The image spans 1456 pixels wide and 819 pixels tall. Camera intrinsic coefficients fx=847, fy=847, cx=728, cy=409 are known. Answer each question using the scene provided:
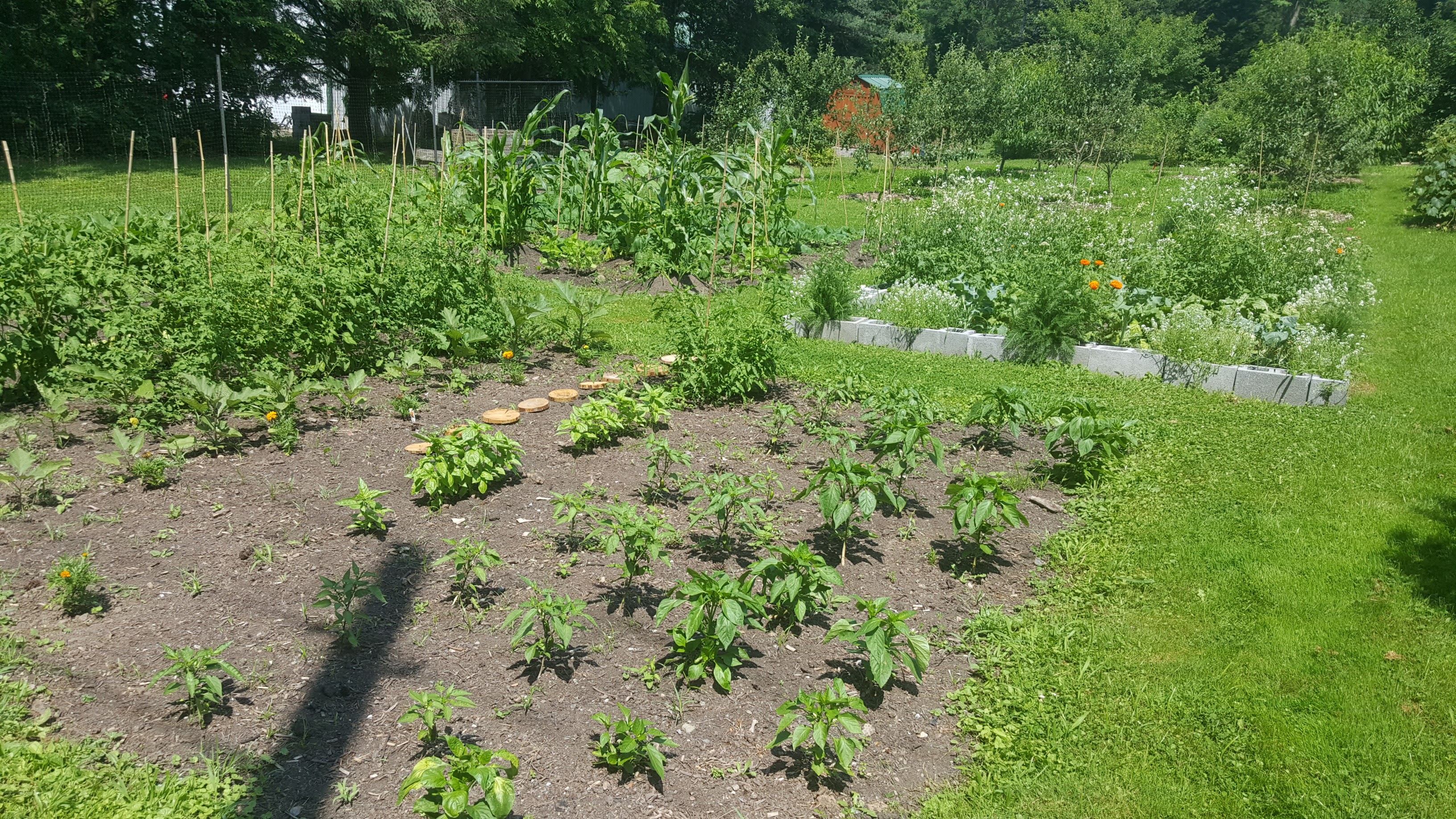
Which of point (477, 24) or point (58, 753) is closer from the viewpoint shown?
point (58, 753)

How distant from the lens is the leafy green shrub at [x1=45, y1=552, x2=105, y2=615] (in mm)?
3268

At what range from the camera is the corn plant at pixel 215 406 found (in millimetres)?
4598

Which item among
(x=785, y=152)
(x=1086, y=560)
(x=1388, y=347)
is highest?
(x=785, y=152)

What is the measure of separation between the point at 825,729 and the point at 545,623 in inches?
43.6

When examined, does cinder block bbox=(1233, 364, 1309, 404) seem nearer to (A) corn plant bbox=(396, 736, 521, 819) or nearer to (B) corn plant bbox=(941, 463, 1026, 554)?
(B) corn plant bbox=(941, 463, 1026, 554)

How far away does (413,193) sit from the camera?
337 inches

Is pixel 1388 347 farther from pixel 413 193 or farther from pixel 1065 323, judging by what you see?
pixel 413 193

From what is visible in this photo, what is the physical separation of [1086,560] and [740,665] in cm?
204

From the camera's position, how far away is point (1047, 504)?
4.88 m

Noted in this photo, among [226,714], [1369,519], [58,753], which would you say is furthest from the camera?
[1369,519]

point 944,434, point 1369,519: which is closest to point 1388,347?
point 1369,519

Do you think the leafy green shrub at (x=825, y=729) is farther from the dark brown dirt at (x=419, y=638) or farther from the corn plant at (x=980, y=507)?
the corn plant at (x=980, y=507)

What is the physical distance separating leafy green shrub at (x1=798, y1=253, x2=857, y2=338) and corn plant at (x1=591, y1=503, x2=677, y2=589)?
4.45 metres

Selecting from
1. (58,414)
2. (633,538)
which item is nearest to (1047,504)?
(633,538)
